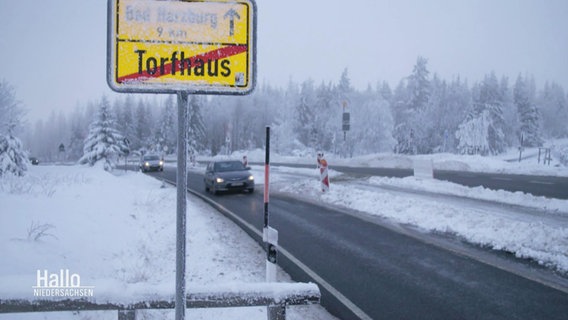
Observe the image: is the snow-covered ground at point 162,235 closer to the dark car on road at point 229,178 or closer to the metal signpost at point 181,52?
the metal signpost at point 181,52

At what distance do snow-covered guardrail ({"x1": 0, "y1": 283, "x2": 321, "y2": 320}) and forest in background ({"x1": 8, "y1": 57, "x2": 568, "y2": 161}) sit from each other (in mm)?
37752

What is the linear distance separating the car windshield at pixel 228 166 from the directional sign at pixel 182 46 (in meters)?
16.3

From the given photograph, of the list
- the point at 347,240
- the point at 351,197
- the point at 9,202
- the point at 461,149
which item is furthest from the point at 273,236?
the point at 461,149

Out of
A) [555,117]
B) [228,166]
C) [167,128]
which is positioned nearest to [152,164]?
[228,166]

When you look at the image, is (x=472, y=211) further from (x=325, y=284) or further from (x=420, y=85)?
(x=420, y=85)

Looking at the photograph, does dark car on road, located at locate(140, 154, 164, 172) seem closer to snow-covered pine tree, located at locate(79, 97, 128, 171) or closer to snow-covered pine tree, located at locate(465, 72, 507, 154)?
snow-covered pine tree, located at locate(79, 97, 128, 171)

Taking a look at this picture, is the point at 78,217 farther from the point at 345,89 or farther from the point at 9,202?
the point at 345,89

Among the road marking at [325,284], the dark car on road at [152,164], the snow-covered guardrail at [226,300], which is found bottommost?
the dark car on road at [152,164]

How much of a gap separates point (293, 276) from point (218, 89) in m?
4.48

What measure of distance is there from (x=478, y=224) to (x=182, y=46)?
29.4 feet

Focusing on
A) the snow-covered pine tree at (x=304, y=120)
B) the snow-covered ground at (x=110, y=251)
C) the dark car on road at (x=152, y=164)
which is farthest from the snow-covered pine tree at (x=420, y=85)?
the snow-covered ground at (x=110, y=251)

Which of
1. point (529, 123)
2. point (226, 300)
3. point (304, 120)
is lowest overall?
point (226, 300)

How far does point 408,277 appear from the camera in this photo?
5.74 m

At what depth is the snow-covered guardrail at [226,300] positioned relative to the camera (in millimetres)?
2271
